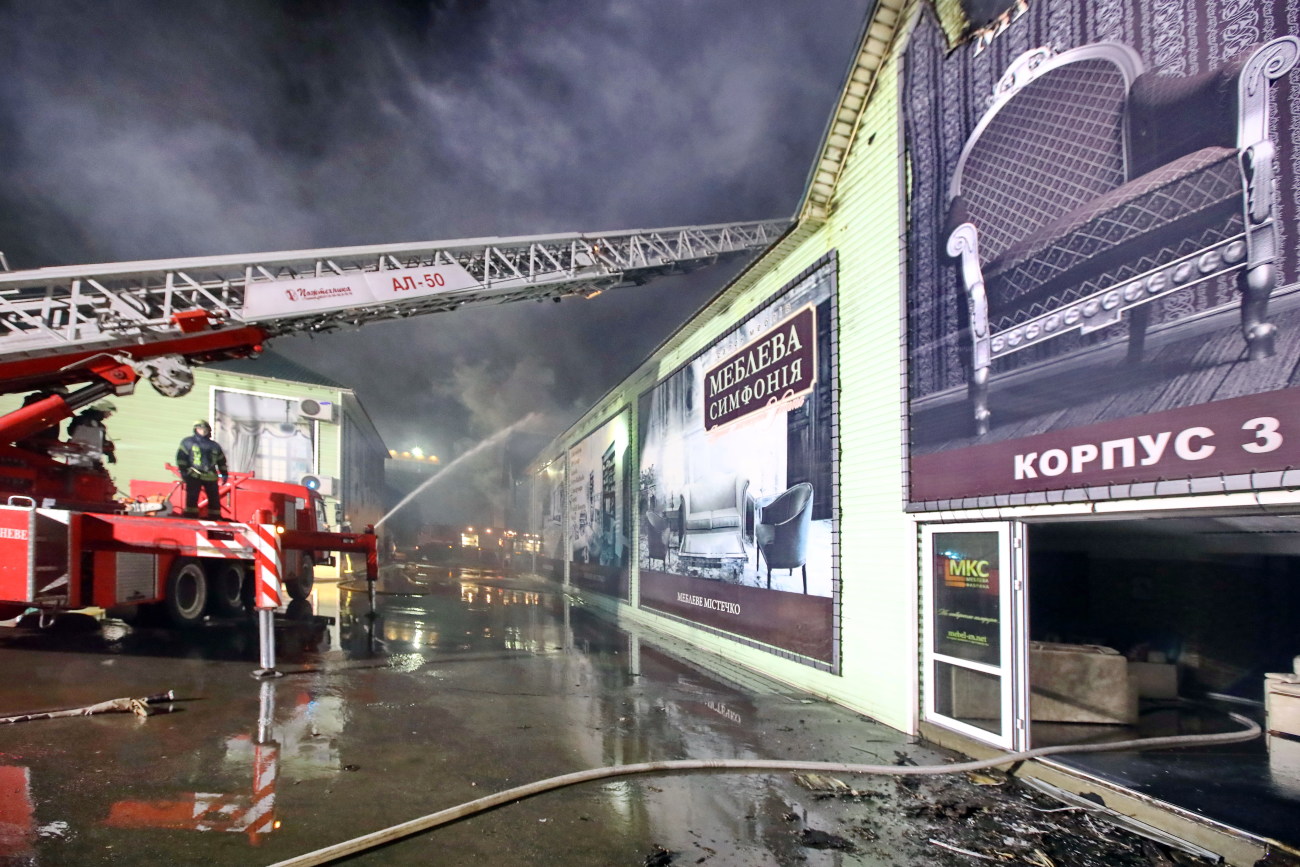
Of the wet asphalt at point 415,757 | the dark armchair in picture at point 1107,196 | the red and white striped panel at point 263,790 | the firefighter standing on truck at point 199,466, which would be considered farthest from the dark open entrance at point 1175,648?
the firefighter standing on truck at point 199,466

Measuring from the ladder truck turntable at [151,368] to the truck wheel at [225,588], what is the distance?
0.9 inches

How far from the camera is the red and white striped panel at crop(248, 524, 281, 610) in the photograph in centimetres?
819

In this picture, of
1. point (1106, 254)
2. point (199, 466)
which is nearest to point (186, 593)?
point (199, 466)

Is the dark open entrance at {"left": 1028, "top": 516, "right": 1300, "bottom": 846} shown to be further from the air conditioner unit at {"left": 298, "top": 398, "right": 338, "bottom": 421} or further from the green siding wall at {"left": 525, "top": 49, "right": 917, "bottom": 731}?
the air conditioner unit at {"left": 298, "top": 398, "right": 338, "bottom": 421}

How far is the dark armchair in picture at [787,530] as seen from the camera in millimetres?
8984

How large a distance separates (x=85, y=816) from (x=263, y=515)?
10.2m

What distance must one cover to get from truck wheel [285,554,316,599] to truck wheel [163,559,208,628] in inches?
95.9

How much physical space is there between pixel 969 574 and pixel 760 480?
4268mm

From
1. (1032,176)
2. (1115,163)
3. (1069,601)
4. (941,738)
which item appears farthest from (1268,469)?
(1069,601)

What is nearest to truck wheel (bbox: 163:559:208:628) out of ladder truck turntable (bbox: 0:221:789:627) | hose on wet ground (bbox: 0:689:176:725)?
ladder truck turntable (bbox: 0:221:789:627)

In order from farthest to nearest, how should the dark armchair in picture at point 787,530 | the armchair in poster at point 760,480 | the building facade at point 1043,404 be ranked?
the dark armchair in picture at point 787,530 < the armchair in poster at point 760,480 < the building facade at point 1043,404

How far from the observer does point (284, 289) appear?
443 inches

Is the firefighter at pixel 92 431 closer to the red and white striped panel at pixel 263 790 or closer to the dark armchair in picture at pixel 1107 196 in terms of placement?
the red and white striped panel at pixel 263 790

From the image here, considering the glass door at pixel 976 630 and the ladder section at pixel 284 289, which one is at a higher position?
the ladder section at pixel 284 289
